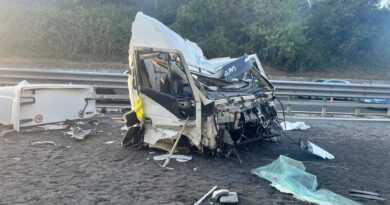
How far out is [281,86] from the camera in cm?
1056

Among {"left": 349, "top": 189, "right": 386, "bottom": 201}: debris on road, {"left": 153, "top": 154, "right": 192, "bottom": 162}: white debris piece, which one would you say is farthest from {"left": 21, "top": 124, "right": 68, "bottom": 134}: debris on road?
{"left": 349, "top": 189, "right": 386, "bottom": 201}: debris on road

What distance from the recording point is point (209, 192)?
Result: 12.9 feet

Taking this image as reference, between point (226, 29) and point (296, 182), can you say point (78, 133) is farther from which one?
point (226, 29)

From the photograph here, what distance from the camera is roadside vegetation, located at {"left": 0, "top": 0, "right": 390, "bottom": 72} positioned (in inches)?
1090

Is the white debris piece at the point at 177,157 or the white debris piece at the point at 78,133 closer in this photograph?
the white debris piece at the point at 177,157

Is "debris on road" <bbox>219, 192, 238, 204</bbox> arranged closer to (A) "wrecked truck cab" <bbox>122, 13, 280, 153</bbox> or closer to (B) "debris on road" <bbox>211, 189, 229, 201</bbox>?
(B) "debris on road" <bbox>211, 189, 229, 201</bbox>

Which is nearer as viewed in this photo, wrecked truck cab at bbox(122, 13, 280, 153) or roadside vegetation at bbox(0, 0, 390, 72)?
wrecked truck cab at bbox(122, 13, 280, 153)

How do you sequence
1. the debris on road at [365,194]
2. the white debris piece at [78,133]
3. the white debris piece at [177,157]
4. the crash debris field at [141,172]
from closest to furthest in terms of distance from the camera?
the crash debris field at [141,172]
the debris on road at [365,194]
the white debris piece at [177,157]
the white debris piece at [78,133]

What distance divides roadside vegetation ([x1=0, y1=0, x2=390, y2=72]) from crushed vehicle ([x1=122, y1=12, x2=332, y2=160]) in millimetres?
23091

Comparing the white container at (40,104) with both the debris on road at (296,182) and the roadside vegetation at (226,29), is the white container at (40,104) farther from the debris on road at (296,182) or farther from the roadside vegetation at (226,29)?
the roadside vegetation at (226,29)

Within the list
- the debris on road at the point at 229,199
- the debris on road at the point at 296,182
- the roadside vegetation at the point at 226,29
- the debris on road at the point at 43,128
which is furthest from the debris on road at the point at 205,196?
the roadside vegetation at the point at 226,29

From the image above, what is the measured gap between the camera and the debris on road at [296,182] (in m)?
3.89

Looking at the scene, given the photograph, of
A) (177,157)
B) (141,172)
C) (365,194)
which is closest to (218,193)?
(141,172)

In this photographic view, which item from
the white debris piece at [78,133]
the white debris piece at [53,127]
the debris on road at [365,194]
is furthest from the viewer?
the white debris piece at [53,127]
